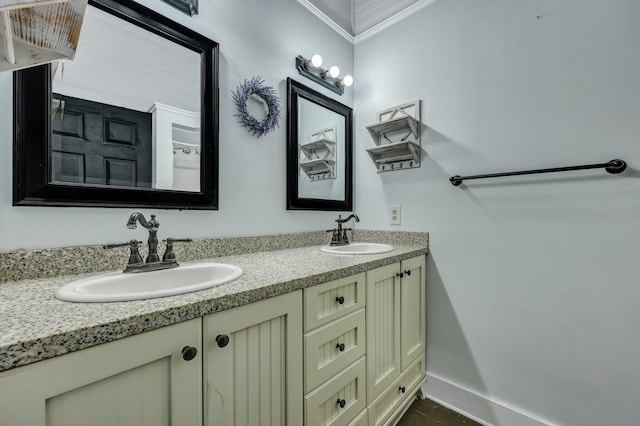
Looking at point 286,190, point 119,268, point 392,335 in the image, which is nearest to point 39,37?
point 119,268

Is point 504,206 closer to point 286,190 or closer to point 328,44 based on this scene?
point 286,190

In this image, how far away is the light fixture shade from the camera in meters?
0.51

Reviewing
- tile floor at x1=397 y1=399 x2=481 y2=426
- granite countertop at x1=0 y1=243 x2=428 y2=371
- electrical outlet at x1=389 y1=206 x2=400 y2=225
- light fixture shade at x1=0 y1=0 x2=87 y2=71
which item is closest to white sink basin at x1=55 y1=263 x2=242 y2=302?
granite countertop at x1=0 y1=243 x2=428 y2=371

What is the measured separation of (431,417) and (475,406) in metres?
0.24

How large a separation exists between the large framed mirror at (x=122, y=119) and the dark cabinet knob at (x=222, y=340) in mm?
666

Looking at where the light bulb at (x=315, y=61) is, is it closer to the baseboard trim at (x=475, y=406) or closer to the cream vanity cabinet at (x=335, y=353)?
the cream vanity cabinet at (x=335, y=353)

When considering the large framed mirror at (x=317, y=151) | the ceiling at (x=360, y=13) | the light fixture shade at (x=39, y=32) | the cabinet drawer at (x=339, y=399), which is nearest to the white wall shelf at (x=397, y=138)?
the large framed mirror at (x=317, y=151)

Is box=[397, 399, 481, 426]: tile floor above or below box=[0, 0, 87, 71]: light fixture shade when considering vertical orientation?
below

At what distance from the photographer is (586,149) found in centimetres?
122

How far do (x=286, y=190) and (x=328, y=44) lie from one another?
43.0 inches

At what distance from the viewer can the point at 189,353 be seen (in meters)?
0.63

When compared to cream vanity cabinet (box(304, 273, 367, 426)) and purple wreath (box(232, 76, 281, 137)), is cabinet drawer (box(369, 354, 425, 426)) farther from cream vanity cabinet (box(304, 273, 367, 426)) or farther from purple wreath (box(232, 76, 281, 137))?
purple wreath (box(232, 76, 281, 137))

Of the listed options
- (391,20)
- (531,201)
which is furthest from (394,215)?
(391,20)

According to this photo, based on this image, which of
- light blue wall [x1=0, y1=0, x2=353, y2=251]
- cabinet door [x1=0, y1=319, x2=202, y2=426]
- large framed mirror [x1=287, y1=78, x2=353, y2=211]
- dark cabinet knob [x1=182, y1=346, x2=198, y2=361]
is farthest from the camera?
large framed mirror [x1=287, y1=78, x2=353, y2=211]
